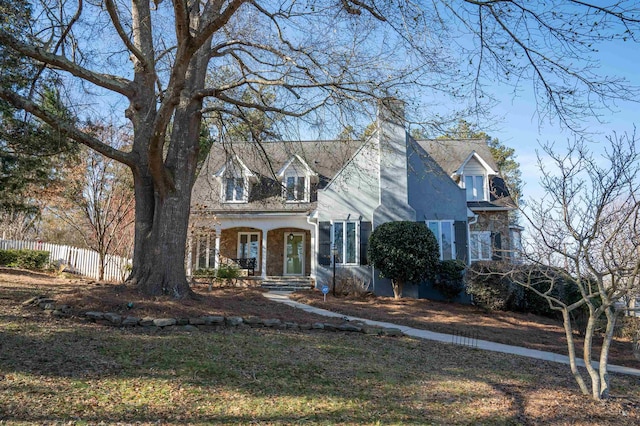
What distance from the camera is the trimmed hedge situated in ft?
64.4

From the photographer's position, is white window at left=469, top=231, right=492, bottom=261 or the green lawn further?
white window at left=469, top=231, right=492, bottom=261

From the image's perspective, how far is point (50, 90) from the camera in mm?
10391

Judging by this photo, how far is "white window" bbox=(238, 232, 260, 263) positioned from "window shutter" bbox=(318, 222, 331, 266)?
14.9ft

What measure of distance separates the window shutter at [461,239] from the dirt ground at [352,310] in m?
2.37

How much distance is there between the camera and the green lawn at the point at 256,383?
4152 millimetres

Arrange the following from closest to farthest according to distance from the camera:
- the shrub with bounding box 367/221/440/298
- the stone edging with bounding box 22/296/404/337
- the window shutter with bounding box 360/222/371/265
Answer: the stone edging with bounding box 22/296/404/337
the shrub with bounding box 367/221/440/298
the window shutter with bounding box 360/222/371/265

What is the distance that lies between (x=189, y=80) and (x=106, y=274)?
10840 mm

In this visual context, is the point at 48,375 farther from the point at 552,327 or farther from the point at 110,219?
the point at 110,219

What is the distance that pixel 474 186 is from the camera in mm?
20297

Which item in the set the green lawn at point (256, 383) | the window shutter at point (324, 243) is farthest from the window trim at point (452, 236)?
the green lawn at point (256, 383)

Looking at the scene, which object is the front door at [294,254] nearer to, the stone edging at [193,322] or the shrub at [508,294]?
the shrub at [508,294]

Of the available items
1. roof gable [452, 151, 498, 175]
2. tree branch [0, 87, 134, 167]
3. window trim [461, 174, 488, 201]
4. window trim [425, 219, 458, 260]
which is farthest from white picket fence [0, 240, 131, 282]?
window trim [461, 174, 488, 201]

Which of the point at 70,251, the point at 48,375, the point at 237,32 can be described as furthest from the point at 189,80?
the point at 70,251

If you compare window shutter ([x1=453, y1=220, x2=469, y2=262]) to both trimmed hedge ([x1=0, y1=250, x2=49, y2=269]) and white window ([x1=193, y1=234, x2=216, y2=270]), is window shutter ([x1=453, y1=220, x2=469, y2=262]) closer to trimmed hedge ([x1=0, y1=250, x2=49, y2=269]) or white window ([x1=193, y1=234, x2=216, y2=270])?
white window ([x1=193, y1=234, x2=216, y2=270])
